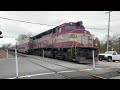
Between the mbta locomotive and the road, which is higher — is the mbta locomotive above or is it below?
above

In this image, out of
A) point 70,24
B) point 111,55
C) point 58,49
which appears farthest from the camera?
point 111,55

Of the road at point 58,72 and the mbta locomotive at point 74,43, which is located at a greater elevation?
the mbta locomotive at point 74,43

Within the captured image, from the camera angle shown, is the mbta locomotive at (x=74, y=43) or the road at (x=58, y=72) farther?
the mbta locomotive at (x=74, y=43)

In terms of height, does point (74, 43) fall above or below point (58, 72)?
above

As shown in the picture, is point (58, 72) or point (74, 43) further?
point (74, 43)

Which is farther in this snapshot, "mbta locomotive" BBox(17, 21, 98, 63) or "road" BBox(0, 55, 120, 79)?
"mbta locomotive" BBox(17, 21, 98, 63)
